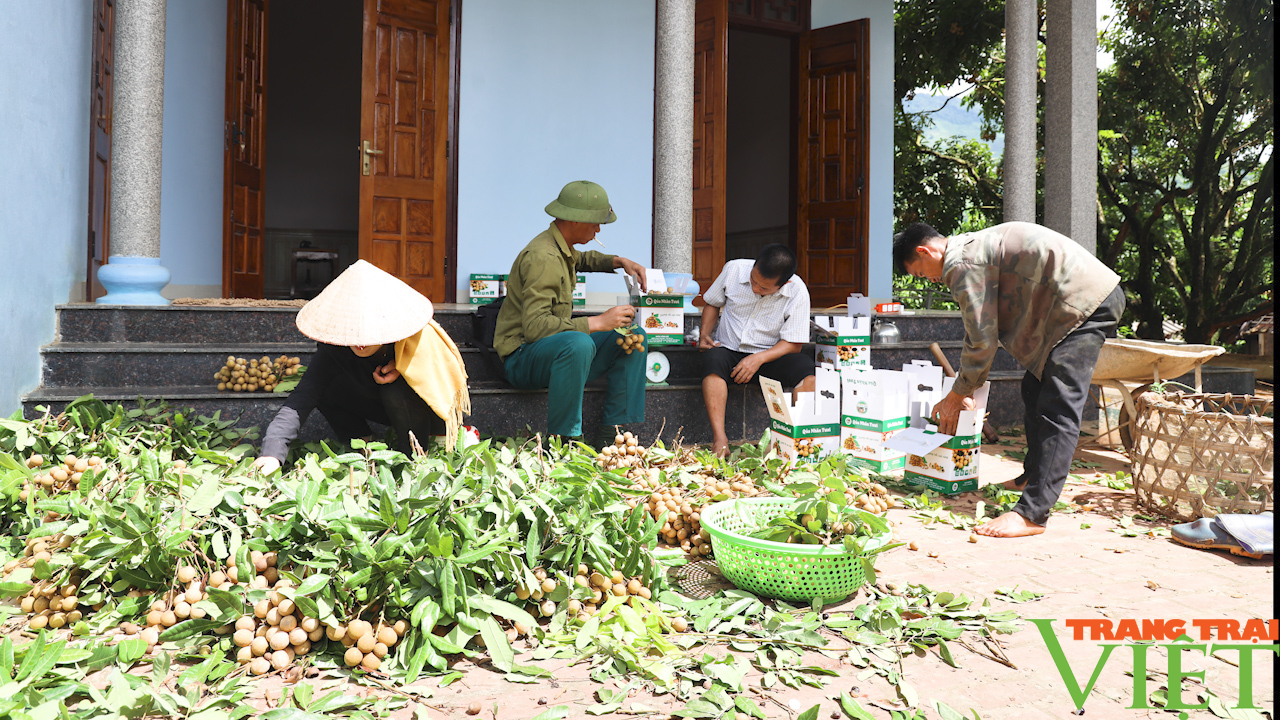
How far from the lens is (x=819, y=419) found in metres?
4.05

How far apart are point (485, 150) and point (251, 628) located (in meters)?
5.60

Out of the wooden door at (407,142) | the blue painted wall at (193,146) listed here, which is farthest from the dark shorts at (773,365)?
the blue painted wall at (193,146)

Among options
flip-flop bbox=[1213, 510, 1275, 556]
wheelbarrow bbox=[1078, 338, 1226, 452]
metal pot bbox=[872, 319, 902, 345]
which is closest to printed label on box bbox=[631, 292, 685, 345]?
metal pot bbox=[872, 319, 902, 345]

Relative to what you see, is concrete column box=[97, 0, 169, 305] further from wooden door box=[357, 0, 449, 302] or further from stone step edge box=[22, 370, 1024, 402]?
wooden door box=[357, 0, 449, 302]

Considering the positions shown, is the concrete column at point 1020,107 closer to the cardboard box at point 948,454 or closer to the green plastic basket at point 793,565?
the cardboard box at point 948,454

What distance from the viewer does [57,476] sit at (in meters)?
2.55

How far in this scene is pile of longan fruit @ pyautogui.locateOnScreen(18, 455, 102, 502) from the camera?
2535 millimetres

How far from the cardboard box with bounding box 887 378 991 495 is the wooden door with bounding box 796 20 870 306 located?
14.9ft

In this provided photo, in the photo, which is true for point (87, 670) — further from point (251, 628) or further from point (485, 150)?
point (485, 150)

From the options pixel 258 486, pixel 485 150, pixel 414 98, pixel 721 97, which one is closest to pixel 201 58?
pixel 414 98

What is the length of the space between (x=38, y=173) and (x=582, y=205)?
2537 mm

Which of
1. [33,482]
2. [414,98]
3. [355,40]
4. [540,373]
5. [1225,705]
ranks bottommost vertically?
[1225,705]

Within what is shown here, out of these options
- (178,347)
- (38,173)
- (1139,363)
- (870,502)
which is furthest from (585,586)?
(1139,363)

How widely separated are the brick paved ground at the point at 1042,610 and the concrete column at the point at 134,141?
3672 mm
